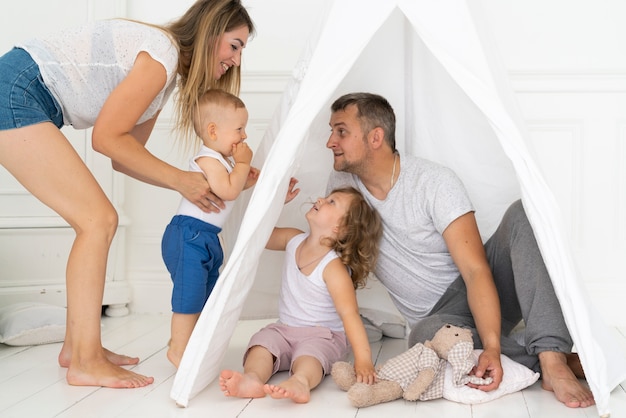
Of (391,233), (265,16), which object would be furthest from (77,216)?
(265,16)

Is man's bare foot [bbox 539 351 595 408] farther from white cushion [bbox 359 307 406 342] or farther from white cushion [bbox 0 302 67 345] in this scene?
white cushion [bbox 0 302 67 345]

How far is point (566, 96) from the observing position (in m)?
2.97

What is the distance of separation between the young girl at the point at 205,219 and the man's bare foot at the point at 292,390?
0.38 metres

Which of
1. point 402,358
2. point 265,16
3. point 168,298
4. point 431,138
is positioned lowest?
point 168,298

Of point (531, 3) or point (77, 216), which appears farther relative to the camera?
point (531, 3)

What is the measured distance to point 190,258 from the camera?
212 cm

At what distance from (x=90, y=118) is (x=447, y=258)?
3.56 feet

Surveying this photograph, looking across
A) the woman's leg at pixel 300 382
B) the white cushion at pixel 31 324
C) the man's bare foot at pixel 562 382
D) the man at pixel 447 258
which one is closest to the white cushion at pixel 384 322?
the man at pixel 447 258

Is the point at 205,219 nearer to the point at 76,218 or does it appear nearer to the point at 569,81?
the point at 76,218

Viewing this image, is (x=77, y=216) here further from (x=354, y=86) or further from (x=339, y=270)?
(x=354, y=86)

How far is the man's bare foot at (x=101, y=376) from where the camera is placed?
1.97m

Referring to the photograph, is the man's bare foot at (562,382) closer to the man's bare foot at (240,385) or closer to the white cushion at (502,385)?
the white cushion at (502,385)

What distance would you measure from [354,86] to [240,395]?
116 centimetres

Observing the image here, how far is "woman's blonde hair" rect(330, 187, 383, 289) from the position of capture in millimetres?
2209
